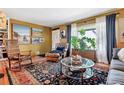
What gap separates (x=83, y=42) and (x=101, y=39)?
10.7 inches

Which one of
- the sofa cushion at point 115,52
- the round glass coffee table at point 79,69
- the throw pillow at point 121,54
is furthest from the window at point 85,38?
the throw pillow at point 121,54

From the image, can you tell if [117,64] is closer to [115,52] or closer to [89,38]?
[115,52]

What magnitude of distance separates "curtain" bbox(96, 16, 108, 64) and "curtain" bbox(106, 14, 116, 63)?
0.17ft

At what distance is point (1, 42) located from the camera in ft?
7.61

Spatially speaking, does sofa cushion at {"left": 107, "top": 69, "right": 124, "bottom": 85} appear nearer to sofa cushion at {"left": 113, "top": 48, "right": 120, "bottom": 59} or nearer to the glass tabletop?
the glass tabletop

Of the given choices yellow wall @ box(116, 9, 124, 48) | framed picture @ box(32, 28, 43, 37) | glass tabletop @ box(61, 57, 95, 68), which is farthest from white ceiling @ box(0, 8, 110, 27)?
glass tabletop @ box(61, 57, 95, 68)

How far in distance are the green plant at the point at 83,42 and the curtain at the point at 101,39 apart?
0.11 metres

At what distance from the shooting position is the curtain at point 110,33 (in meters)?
1.13

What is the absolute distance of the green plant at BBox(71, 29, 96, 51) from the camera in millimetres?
949

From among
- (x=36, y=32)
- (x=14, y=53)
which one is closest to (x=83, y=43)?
(x=36, y=32)

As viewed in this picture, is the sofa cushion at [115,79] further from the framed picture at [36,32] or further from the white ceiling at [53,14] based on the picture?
the framed picture at [36,32]
